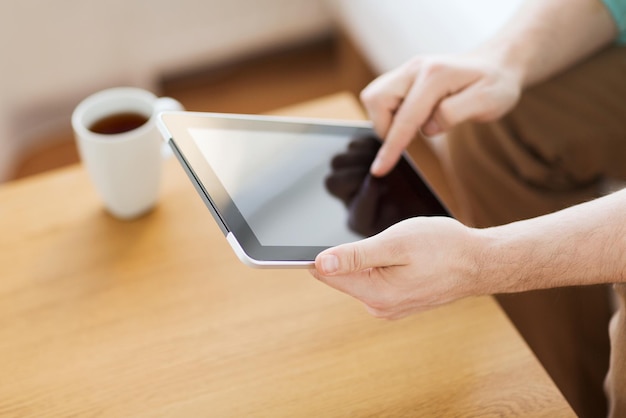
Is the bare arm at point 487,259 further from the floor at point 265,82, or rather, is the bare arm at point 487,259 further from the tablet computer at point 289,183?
the floor at point 265,82

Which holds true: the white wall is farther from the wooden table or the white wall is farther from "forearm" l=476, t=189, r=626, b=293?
"forearm" l=476, t=189, r=626, b=293

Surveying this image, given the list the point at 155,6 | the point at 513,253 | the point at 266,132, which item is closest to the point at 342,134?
the point at 266,132

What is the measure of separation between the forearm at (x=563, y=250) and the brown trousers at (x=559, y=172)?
27 centimetres

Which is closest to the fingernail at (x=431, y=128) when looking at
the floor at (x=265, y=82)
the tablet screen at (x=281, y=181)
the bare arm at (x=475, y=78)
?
the bare arm at (x=475, y=78)

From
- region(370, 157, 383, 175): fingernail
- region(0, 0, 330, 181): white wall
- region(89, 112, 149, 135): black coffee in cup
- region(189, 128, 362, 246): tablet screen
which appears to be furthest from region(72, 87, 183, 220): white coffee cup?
region(0, 0, 330, 181): white wall

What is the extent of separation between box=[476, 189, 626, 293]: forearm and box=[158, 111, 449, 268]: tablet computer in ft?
0.33

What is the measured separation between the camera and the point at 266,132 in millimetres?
683

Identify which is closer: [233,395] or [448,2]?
[233,395]

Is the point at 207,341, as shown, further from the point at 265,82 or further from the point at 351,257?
the point at 265,82

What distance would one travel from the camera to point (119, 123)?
2.43 ft

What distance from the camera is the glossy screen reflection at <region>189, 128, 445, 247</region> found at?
23.4 inches

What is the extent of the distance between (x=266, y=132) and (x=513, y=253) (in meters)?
0.27

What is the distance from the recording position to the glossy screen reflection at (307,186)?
0.59 meters

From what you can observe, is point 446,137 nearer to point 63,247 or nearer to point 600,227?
point 600,227
